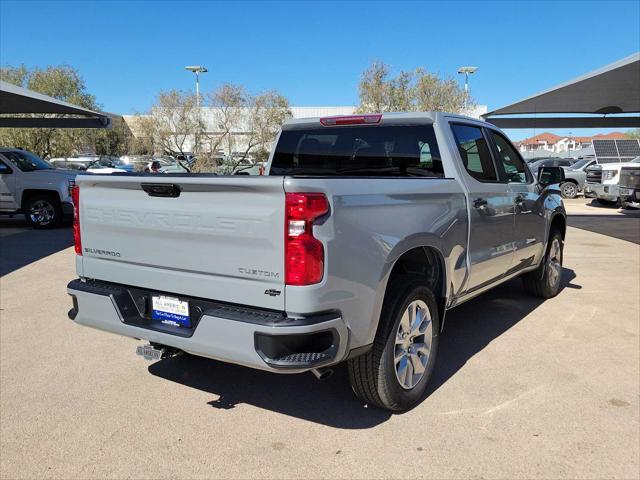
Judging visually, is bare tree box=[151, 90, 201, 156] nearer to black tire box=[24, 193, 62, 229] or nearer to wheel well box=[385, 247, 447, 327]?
black tire box=[24, 193, 62, 229]

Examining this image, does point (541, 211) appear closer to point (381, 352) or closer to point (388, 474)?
point (381, 352)

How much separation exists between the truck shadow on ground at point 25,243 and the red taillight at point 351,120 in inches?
227

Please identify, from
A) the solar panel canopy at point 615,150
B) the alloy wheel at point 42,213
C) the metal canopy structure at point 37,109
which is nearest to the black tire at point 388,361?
the metal canopy structure at point 37,109

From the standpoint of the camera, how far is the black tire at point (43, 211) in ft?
42.7

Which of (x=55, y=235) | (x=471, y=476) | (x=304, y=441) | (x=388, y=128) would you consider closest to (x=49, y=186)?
(x=55, y=235)

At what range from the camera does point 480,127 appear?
4887 mm

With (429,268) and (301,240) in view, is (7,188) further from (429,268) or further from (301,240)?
(301,240)

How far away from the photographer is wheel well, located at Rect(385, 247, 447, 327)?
3.69 meters

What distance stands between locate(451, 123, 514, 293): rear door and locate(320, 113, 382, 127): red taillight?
0.62m

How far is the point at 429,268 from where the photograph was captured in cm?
394

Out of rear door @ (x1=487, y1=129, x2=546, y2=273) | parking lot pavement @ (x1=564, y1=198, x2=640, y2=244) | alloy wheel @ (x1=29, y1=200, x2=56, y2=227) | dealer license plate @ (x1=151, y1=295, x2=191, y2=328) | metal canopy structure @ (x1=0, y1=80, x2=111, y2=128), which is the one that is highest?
Answer: metal canopy structure @ (x1=0, y1=80, x2=111, y2=128)

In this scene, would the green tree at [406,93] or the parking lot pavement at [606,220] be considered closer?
the parking lot pavement at [606,220]

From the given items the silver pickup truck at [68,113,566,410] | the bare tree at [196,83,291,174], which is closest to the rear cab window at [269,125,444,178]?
the silver pickup truck at [68,113,566,410]

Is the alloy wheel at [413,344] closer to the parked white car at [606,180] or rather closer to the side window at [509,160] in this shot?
the side window at [509,160]
